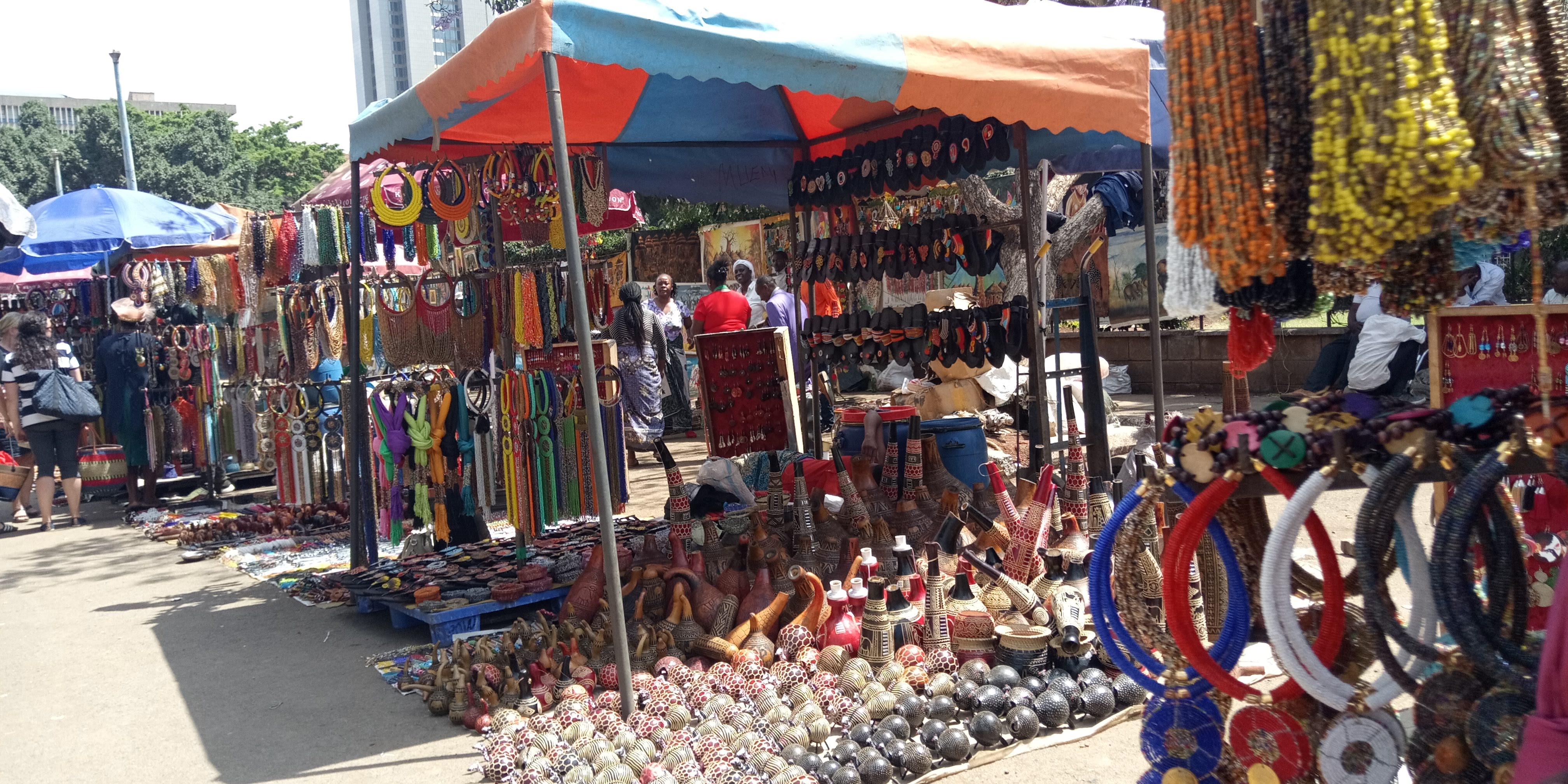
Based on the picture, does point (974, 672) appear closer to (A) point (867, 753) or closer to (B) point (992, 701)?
(B) point (992, 701)

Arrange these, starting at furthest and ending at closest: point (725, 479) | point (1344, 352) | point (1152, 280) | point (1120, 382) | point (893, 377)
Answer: point (893, 377) → point (1120, 382) → point (1344, 352) → point (725, 479) → point (1152, 280)

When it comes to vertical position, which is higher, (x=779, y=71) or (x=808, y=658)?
(x=779, y=71)

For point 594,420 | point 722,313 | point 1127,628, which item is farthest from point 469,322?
point 1127,628

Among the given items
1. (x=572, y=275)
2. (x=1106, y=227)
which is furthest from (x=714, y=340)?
(x=572, y=275)

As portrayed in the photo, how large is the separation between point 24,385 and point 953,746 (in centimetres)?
830

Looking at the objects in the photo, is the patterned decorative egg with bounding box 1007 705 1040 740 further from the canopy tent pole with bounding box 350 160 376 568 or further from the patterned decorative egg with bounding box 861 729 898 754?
the canopy tent pole with bounding box 350 160 376 568

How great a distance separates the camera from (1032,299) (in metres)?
5.16

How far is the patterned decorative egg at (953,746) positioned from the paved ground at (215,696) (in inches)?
2.3

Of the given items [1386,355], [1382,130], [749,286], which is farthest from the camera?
[749,286]

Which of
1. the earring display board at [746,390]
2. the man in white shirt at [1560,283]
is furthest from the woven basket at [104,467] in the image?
the man in white shirt at [1560,283]

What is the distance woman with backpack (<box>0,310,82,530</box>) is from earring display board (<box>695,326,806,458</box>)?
5.29m

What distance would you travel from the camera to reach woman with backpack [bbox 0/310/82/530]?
841cm

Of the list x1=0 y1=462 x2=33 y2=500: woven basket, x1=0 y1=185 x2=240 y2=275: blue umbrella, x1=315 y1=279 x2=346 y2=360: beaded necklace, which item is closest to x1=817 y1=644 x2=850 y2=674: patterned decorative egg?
x1=315 y1=279 x2=346 y2=360: beaded necklace

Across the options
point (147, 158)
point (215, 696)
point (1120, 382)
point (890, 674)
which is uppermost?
point (147, 158)
